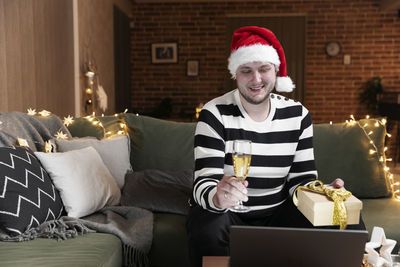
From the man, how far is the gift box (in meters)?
0.27

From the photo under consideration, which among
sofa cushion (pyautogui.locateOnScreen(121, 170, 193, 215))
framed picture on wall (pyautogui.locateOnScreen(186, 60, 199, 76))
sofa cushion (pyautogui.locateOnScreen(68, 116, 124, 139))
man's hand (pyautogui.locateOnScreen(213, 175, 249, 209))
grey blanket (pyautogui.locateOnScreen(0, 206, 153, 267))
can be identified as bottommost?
grey blanket (pyautogui.locateOnScreen(0, 206, 153, 267))

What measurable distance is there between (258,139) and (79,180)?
817 millimetres

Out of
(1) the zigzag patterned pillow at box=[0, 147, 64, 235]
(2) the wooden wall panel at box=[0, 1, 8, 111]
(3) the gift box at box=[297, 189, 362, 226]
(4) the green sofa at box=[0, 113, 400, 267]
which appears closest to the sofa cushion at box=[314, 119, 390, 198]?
(4) the green sofa at box=[0, 113, 400, 267]

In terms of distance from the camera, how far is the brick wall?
20.2ft

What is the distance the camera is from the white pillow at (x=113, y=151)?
2.06 metres

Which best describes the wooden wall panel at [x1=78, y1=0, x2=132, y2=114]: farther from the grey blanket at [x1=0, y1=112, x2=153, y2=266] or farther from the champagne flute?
Answer: the champagne flute

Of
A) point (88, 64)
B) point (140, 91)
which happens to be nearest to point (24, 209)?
point (88, 64)

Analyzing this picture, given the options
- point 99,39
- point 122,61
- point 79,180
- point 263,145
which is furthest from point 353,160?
point 122,61

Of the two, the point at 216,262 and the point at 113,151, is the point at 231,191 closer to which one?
the point at 216,262

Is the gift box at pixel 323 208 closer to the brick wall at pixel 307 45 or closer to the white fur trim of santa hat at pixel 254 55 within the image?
the white fur trim of santa hat at pixel 254 55

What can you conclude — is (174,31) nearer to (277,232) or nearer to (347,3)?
(347,3)

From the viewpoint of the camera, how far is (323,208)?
1.15 meters

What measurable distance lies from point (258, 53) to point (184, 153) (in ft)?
2.77

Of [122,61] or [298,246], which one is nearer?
[298,246]
